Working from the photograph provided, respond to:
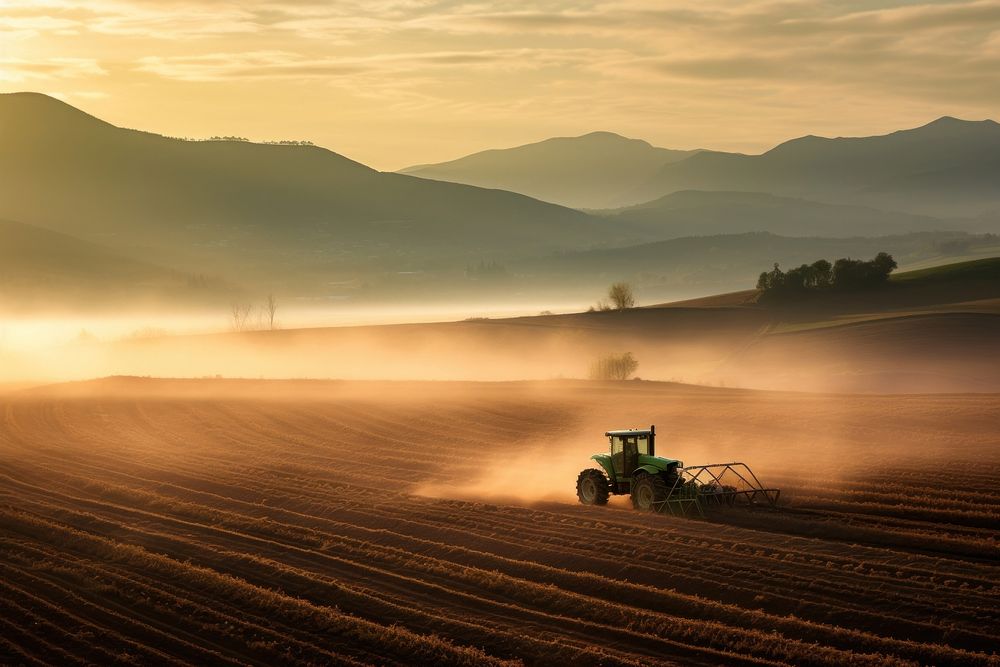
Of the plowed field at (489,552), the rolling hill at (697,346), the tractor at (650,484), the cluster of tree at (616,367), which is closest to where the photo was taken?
the plowed field at (489,552)

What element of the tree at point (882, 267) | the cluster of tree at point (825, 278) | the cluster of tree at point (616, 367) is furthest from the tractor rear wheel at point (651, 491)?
the tree at point (882, 267)

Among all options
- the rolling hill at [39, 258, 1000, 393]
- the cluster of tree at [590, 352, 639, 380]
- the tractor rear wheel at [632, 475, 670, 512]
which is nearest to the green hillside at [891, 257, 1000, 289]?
the rolling hill at [39, 258, 1000, 393]

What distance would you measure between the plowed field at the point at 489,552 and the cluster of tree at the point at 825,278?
71825mm

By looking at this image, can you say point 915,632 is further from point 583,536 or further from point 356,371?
point 356,371

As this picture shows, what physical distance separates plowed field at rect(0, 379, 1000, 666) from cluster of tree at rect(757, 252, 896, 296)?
236ft

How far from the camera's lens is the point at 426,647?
1725cm

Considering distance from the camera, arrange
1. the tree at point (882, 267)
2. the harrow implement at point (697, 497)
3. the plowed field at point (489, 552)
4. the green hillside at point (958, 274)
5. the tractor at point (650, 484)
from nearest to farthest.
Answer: the plowed field at point (489, 552)
the harrow implement at point (697, 497)
the tractor at point (650, 484)
the green hillside at point (958, 274)
the tree at point (882, 267)

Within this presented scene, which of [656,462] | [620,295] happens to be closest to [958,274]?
[620,295]

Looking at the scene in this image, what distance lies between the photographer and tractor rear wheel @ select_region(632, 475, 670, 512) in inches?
1049

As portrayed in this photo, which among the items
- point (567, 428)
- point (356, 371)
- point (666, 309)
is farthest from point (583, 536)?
point (666, 309)

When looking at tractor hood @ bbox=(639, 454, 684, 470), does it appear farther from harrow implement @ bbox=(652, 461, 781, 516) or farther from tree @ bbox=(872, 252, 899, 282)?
tree @ bbox=(872, 252, 899, 282)

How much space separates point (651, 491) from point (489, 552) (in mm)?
5207

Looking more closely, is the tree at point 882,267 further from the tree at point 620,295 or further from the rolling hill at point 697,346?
the tree at point 620,295

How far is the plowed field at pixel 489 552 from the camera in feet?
57.5
